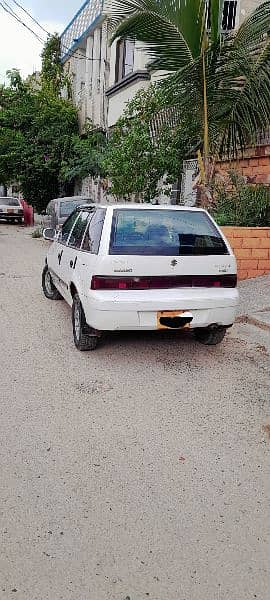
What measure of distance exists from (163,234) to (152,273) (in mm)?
483

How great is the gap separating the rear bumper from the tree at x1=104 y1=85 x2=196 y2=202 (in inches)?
294

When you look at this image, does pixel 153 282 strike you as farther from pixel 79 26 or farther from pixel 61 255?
pixel 79 26

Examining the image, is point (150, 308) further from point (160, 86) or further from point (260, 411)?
point (160, 86)

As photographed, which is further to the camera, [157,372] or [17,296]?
[17,296]

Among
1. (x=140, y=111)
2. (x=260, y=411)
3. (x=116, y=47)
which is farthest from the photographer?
(x=116, y=47)

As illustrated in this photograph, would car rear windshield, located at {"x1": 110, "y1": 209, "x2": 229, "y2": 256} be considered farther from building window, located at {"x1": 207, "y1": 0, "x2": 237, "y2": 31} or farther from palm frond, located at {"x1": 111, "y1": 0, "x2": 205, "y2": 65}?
building window, located at {"x1": 207, "y1": 0, "x2": 237, "y2": 31}

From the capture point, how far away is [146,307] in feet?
16.6

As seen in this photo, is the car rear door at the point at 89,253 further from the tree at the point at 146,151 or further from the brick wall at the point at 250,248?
the tree at the point at 146,151

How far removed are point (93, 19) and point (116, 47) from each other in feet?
10.7

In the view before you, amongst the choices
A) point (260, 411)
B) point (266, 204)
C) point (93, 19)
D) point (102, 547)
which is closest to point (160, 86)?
point (266, 204)

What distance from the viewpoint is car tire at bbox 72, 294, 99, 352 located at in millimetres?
5453

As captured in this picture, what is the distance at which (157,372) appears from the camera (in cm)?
515

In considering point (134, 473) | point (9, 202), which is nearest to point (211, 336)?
→ point (134, 473)

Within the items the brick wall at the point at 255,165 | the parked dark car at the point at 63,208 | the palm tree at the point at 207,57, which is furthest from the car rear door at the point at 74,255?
the parked dark car at the point at 63,208
